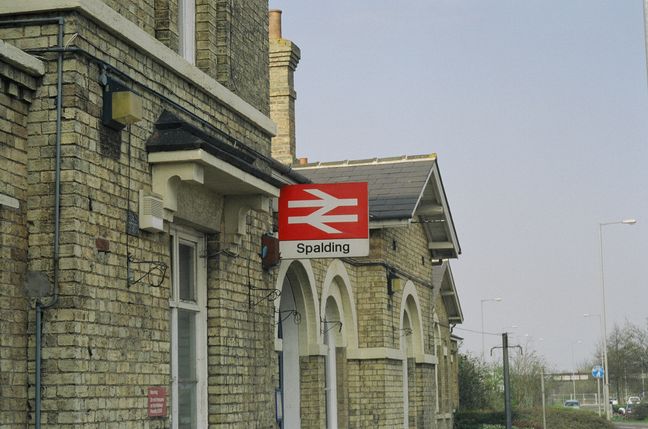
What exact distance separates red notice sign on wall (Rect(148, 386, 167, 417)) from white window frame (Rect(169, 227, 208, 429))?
32.0 inches

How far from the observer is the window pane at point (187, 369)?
10.1 meters

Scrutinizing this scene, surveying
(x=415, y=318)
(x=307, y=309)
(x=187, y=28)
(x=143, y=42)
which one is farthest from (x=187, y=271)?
(x=415, y=318)

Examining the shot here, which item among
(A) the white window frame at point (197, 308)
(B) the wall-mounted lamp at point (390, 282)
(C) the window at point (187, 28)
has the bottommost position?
(A) the white window frame at point (197, 308)

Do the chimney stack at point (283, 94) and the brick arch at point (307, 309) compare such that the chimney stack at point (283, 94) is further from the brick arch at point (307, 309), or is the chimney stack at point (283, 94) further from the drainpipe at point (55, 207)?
the drainpipe at point (55, 207)

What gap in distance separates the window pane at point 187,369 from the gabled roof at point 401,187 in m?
9.18

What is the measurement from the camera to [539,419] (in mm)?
37625

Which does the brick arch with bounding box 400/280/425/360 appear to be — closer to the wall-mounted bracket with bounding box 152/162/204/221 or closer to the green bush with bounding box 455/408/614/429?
the green bush with bounding box 455/408/614/429

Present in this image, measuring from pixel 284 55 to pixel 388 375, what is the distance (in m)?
8.06

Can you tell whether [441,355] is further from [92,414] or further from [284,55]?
[92,414]

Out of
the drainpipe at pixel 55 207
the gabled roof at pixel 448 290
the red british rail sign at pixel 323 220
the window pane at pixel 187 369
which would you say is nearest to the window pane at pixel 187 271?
the window pane at pixel 187 369

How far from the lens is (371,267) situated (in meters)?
19.3

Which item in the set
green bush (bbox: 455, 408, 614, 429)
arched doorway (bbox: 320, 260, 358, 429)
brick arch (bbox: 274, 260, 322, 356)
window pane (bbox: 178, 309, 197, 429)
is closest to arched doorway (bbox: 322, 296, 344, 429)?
arched doorway (bbox: 320, 260, 358, 429)

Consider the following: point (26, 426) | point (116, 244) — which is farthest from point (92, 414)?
point (116, 244)

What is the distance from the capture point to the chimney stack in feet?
79.3
